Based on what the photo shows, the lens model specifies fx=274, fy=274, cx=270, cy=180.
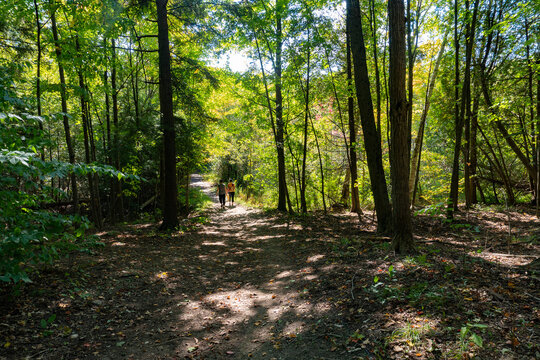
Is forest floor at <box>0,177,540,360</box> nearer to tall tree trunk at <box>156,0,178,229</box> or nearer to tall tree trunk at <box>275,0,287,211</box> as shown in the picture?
tall tree trunk at <box>156,0,178,229</box>

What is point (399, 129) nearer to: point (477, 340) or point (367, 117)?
point (367, 117)

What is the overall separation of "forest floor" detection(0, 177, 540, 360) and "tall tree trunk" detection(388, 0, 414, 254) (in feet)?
1.44

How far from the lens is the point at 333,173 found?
52.2 feet

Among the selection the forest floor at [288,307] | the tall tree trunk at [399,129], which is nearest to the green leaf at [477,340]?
the forest floor at [288,307]

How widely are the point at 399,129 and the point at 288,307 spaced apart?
3389 mm

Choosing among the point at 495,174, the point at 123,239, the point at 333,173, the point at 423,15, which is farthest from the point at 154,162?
the point at 495,174

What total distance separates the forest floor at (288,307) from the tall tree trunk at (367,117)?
0.94 m

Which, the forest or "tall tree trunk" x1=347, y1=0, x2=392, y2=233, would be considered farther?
"tall tree trunk" x1=347, y1=0, x2=392, y2=233

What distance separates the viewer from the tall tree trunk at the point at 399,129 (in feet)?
15.1

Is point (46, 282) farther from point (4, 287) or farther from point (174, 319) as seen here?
point (174, 319)

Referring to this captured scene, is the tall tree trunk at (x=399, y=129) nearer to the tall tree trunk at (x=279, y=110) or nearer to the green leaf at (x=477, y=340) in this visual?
the green leaf at (x=477, y=340)

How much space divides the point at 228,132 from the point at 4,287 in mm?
13236

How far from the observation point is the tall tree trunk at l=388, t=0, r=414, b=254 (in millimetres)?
4598

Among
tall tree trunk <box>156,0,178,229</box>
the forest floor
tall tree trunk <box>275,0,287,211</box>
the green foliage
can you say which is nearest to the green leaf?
the forest floor
